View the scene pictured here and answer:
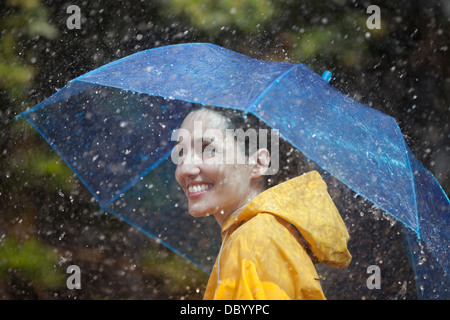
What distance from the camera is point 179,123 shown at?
2602 millimetres

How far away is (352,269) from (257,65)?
1.00 m

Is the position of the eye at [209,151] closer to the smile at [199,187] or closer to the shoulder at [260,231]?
the smile at [199,187]

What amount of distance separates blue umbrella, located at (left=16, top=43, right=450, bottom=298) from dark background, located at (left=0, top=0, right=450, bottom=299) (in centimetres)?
125

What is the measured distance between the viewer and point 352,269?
2.55 m

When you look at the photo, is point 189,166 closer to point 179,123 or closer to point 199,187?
point 199,187

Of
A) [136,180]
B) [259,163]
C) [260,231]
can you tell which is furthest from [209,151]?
[136,180]

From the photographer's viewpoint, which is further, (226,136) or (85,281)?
(85,281)

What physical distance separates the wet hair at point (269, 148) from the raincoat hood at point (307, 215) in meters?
0.17

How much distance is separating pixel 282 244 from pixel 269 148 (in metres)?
0.53

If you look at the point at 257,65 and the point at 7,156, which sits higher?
the point at 257,65

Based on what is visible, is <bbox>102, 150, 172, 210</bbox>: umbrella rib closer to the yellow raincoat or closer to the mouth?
the mouth

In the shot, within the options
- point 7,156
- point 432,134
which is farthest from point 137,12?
point 432,134

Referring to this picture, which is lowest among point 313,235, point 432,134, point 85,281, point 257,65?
point 85,281

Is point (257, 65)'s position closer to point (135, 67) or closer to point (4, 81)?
point (135, 67)
